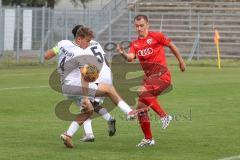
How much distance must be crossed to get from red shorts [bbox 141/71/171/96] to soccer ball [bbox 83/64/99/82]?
789 millimetres

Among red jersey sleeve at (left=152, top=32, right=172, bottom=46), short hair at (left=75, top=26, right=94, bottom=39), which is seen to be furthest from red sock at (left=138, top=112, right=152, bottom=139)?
short hair at (left=75, top=26, right=94, bottom=39)

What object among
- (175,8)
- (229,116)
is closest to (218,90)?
(229,116)

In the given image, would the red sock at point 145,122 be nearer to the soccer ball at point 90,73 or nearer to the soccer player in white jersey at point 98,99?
the soccer player in white jersey at point 98,99

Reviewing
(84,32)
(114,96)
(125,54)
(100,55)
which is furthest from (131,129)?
(125,54)

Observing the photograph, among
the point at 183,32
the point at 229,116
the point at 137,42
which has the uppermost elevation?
the point at 137,42

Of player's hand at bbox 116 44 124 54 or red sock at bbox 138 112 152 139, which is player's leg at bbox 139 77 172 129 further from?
player's hand at bbox 116 44 124 54

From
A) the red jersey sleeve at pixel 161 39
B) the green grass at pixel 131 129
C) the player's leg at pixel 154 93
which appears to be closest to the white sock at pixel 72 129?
the green grass at pixel 131 129

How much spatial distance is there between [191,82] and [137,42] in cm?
1474

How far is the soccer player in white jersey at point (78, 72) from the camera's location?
1232 centimetres

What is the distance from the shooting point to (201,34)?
1907 inches

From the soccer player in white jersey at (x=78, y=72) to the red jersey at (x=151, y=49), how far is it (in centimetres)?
67

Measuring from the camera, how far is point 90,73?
12438mm

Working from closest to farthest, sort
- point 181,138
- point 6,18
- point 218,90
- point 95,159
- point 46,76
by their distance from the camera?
point 95,159 → point 181,138 → point 218,90 → point 46,76 → point 6,18

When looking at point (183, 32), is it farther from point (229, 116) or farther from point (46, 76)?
point (229, 116)
